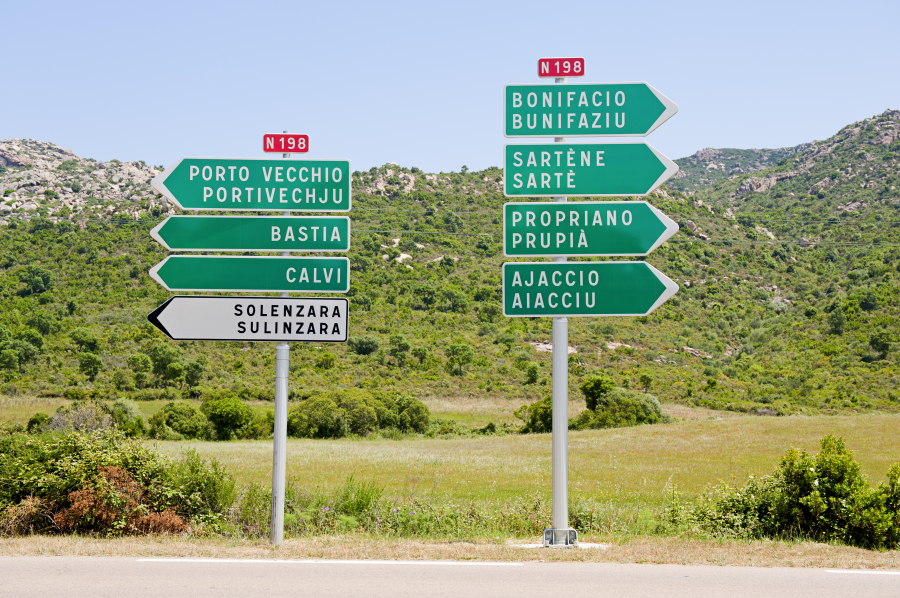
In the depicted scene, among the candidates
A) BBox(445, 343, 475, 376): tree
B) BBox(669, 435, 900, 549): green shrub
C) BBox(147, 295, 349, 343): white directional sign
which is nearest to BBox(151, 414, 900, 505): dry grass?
BBox(669, 435, 900, 549): green shrub

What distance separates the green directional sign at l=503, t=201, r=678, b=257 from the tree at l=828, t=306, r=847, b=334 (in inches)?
2383

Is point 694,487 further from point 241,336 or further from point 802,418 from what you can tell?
point 802,418

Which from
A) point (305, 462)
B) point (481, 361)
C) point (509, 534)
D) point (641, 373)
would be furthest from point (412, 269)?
point (509, 534)

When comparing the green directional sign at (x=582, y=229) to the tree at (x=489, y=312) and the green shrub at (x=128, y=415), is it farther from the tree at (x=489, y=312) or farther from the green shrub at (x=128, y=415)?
the tree at (x=489, y=312)

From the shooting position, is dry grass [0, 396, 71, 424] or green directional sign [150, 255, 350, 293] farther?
dry grass [0, 396, 71, 424]

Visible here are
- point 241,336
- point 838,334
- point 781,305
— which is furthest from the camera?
point 781,305

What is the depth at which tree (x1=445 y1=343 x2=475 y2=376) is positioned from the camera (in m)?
54.6

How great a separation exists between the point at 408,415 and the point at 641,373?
2209cm

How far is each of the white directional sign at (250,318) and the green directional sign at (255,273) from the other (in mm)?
202

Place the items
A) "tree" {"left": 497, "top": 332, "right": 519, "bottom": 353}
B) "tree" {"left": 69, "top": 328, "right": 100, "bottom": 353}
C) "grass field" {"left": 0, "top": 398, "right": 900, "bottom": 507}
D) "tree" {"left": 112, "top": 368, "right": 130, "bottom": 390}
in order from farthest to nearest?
"tree" {"left": 497, "top": 332, "right": 519, "bottom": 353} → "tree" {"left": 69, "top": 328, "right": 100, "bottom": 353} → "tree" {"left": 112, "top": 368, "right": 130, "bottom": 390} → "grass field" {"left": 0, "top": 398, "right": 900, "bottom": 507}

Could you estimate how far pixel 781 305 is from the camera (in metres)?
65.2

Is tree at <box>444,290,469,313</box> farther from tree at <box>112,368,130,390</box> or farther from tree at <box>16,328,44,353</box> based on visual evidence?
tree at <box>16,328,44,353</box>

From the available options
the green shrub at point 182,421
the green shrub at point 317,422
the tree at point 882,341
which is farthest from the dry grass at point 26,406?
the tree at point 882,341

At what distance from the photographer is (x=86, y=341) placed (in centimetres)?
5153
